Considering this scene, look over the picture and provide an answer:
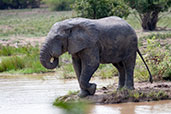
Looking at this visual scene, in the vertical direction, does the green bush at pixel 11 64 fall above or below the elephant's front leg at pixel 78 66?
below

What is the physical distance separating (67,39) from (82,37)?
0.32 metres

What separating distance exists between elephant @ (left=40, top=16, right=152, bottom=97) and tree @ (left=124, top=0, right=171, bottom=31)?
52.5ft

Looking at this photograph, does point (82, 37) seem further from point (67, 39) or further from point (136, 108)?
point (136, 108)

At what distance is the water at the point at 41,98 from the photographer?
8.85 metres

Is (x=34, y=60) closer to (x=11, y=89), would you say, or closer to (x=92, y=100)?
(x=11, y=89)

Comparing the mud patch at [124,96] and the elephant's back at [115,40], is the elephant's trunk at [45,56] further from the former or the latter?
the elephant's back at [115,40]

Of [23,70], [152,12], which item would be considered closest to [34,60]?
[23,70]

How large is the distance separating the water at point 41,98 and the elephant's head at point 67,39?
3.38ft

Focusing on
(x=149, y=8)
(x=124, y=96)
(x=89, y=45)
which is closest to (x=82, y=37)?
(x=89, y=45)

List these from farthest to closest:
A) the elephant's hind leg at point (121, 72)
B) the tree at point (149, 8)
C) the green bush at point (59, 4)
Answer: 1. the green bush at point (59, 4)
2. the tree at point (149, 8)
3. the elephant's hind leg at point (121, 72)

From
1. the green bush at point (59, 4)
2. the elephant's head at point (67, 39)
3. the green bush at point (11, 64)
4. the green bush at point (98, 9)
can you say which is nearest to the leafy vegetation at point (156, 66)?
the elephant's head at point (67, 39)

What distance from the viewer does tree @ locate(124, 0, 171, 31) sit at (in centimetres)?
2553

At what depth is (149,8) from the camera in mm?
26141

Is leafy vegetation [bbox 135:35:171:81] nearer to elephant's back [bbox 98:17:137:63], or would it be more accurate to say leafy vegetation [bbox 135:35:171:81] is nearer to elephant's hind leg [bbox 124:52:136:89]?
elephant's hind leg [bbox 124:52:136:89]
